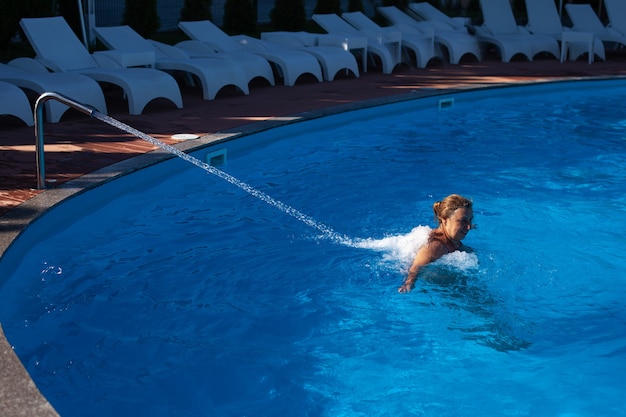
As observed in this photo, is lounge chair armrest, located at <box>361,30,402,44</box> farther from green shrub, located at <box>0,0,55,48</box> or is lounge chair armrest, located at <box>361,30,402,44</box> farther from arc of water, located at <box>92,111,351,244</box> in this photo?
arc of water, located at <box>92,111,351,244</box>

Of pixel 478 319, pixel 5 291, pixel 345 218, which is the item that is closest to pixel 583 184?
pixel 345 218

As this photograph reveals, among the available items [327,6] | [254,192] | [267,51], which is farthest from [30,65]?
[327,6]

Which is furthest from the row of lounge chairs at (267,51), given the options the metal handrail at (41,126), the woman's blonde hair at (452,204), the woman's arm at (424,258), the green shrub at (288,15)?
the woman's blonde hair at (452,204)

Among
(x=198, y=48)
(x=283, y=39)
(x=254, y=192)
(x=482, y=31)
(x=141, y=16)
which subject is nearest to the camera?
(x=254, y=192)

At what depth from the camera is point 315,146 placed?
8516 mm

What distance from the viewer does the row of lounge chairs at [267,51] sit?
845 centimetres

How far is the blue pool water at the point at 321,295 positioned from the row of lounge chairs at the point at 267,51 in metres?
1.67

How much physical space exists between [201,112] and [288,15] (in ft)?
25.1

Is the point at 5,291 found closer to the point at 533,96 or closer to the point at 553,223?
the point at 553,223

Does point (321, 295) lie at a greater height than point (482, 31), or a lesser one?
A: lesser

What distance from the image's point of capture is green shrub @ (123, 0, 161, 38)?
1401 cm

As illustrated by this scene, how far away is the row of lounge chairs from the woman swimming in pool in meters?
4.30

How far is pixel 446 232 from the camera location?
14.9 feet

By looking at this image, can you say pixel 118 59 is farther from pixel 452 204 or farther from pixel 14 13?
pixel 452 204
